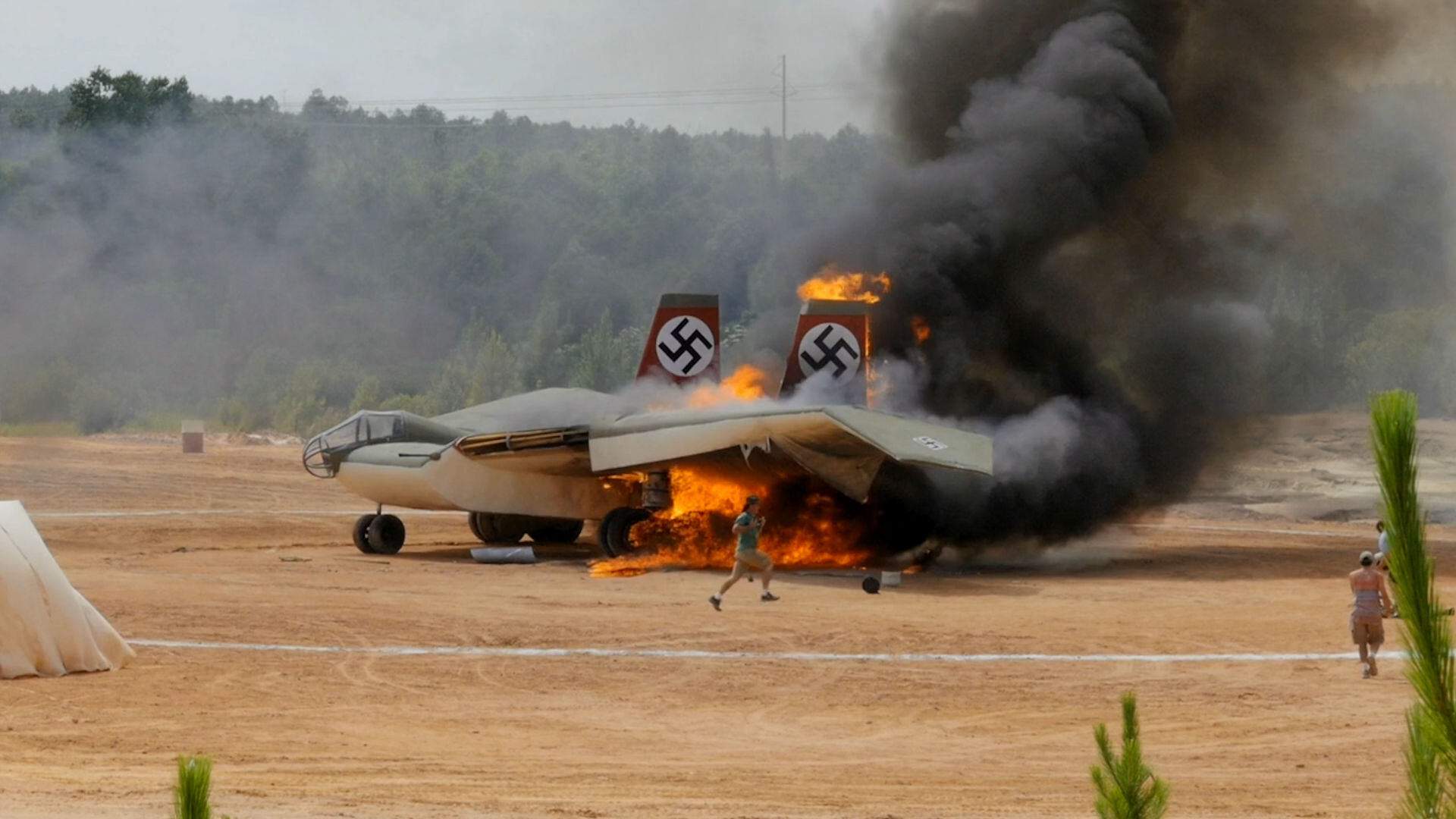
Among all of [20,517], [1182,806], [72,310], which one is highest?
[72,310]

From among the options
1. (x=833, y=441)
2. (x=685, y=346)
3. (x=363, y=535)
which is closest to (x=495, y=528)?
(x=363, y=535)

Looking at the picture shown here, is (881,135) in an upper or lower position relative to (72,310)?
upper

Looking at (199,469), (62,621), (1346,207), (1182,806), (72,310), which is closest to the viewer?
(1182,806)

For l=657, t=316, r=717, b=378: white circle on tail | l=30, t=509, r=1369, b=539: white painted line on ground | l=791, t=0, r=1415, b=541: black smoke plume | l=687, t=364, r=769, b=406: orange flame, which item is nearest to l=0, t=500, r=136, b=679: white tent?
l=687, t=364, r=769, b=406: orange flame

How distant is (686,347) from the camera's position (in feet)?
100

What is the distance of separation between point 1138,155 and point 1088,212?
1.49m

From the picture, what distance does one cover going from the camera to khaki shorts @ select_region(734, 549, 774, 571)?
22.6 metres

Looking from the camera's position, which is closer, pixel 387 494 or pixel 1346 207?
pixel 387 494

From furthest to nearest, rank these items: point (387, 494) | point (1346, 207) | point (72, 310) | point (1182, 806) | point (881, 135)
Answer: point (1346, 207) → point (881, 135) → point (387, 494) → point (72, 310) → point (1182, 806)

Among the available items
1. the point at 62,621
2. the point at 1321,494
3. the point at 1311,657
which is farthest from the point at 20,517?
the point at 1321,494

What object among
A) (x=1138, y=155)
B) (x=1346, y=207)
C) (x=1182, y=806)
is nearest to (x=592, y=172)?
(x=1346, y=207)

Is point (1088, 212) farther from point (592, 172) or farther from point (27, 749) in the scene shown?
point (592, 172)

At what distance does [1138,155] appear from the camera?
33.2 metres

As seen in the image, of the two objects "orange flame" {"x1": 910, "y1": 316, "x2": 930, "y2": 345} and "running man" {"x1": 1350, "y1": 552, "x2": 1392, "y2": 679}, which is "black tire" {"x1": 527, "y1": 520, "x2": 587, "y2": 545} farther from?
"running man" {"x1": 1350, "y1": 552, "x2": 1392, "y2": 679}
